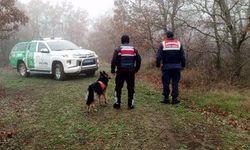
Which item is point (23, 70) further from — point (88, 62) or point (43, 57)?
point (88, 62)

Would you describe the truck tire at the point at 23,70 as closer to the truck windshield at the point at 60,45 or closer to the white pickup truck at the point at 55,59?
the white pickup truck at the point at 55,59

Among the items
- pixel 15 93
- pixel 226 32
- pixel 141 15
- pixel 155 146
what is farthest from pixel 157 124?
pixel 141 15

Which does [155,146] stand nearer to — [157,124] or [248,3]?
[157,124]

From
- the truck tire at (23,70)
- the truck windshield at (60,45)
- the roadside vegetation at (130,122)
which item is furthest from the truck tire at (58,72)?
the roadside vegetation at (130,122)

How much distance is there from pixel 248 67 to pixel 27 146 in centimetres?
1148

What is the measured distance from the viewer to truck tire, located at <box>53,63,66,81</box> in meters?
16.7

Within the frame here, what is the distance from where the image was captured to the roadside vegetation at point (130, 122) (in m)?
7.89

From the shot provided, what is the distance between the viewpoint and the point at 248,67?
16.7m

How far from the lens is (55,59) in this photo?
16.9 m

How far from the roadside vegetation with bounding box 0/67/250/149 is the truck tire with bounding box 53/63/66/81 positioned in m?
2.62

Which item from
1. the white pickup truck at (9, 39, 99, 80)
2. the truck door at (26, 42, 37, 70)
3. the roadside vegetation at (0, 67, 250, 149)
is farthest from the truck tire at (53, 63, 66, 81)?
the roadside vegetation at (0, 67, 250, 149)

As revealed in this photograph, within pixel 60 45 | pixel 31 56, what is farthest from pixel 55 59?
pixel 31 56

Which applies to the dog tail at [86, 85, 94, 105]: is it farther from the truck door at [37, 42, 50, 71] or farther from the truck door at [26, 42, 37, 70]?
the truck door at [26, 42, 37, 70]

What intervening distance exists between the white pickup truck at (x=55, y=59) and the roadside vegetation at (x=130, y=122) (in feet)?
8.16
